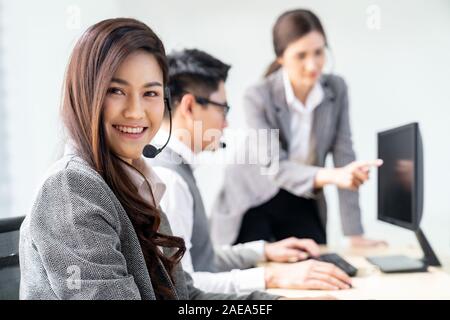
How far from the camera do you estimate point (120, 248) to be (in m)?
0.83

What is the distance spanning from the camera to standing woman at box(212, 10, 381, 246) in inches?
58.4

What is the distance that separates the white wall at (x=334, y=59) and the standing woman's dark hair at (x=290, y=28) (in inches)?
1.0

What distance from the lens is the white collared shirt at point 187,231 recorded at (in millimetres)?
1180

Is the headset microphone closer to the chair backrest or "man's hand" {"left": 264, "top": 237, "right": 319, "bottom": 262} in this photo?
the chair backrest

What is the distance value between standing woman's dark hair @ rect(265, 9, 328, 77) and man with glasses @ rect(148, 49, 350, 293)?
21 centimetres

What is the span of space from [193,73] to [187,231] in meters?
0.41

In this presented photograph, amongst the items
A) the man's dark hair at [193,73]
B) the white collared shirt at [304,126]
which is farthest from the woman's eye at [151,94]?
the white collared shirt at [304,126]

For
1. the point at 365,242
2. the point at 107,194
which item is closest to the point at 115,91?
the point at 107,194

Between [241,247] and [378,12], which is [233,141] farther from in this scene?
[378,12]

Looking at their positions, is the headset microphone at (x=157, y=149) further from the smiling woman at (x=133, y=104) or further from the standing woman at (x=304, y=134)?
the standing woman at (x=304, y=134)

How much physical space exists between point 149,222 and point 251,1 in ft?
2.32

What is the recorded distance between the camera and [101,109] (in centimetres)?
90
